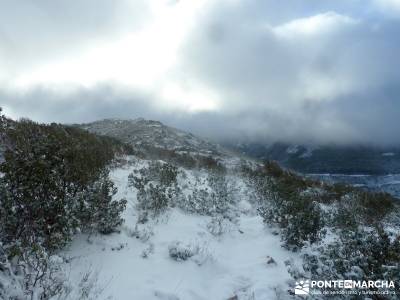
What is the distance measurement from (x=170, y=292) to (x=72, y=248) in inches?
99.6

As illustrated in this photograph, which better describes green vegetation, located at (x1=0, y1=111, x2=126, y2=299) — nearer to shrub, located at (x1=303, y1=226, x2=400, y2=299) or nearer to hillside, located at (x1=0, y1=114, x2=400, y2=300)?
hillside, located at (x1=0, y1=114, x2=400, y2=300)

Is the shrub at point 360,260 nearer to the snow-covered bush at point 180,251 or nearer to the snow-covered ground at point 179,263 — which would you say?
the snow-covered ground at point 179,263

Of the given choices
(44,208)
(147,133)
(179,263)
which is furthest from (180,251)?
(147,133)

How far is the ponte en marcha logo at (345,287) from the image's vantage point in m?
5.85

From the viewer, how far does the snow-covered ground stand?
689cm

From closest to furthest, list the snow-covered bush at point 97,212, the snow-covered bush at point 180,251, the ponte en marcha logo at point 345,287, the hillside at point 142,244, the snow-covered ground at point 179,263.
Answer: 1. the ponte en marcha logo at point 345,287
2. the hillside at point 142,244
3. the snow-covered ground at point 179,263
4. the snow-covered bush at point 97,212
5. the snow-covered bush at point 180,251

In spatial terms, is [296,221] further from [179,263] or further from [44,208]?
[44,208]

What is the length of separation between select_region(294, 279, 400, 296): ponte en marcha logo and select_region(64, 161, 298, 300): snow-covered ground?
0.44 metres

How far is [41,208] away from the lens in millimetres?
7152

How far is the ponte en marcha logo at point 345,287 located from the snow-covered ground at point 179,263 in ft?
1.45

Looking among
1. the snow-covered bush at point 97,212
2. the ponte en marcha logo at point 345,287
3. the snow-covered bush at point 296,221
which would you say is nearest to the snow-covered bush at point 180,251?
the snow-covered bush at point 97,212

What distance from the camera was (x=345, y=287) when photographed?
21.1 ft

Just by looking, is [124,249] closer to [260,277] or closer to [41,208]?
[41,208]

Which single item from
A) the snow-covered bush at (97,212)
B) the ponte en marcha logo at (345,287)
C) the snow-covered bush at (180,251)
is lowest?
the ponte en marcha logo at (345,287)
